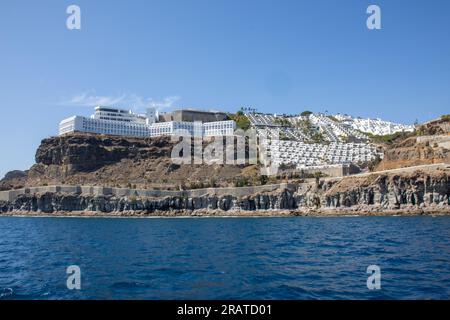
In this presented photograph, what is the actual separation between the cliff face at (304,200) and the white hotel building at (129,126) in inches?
1423

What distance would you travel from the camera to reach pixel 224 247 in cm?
3553

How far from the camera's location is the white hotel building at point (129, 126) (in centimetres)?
15150

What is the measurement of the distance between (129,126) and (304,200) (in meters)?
79.0

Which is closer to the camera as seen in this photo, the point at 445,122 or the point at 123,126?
the point at 445,122

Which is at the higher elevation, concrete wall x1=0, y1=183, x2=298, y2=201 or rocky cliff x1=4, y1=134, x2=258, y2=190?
rocky cliff x1=4, y1=134, x2=258, y2=190

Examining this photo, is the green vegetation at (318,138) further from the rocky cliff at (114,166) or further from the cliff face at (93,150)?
the cliff face at (93,150)

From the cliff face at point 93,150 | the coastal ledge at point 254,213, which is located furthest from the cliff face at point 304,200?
the cliff face at point 93,150

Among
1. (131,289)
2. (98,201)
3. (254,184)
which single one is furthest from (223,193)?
(131,289)

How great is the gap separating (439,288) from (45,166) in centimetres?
14110

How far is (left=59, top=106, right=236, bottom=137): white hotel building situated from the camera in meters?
152

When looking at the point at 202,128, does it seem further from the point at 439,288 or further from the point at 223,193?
the point at 439,288

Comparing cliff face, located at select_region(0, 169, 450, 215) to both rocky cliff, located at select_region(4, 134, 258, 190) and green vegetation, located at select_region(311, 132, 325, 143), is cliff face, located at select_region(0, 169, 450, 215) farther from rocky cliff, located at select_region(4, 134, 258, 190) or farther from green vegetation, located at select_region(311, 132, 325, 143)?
green vegetation, located at select_region(311, 132, 325, 143)

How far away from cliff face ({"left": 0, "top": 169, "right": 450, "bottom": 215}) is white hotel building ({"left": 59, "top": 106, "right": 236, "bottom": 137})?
3614cm

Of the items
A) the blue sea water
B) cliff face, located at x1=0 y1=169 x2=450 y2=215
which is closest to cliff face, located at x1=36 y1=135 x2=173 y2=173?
cliff face, located at x1=0 y1=169 x2=450 y2=215
